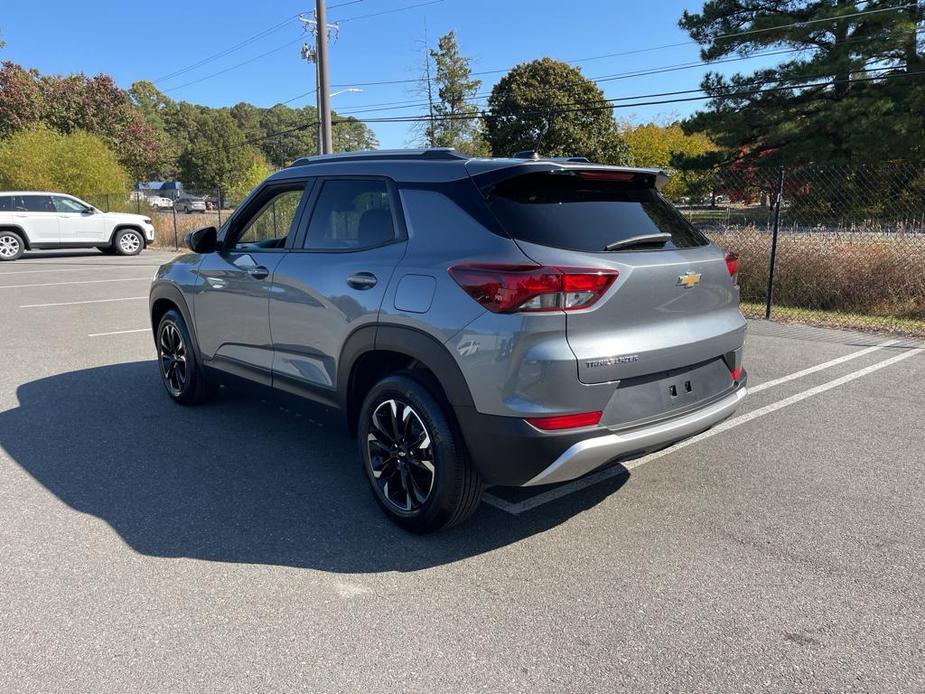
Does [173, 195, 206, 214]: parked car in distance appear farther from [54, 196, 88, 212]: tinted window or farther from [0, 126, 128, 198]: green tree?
[54, 196, 88, 212]: tinted window

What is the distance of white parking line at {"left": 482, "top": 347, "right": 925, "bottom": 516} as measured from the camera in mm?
3756

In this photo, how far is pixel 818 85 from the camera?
2611 cm

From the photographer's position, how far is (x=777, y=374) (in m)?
6.45

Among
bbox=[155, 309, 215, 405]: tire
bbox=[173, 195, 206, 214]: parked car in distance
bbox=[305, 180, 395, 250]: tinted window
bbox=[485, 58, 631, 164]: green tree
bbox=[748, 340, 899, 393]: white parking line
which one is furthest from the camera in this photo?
bbox=[173, 195, 206, 214]: parked car in distance

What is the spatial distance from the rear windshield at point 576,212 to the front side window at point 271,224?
1665mm

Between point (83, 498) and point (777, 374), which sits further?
point (777, 374)

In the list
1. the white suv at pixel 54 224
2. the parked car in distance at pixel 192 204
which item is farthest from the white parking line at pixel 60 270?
the parked car in distance at pixel 192 204

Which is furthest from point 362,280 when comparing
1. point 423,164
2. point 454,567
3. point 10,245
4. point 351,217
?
point 10,245

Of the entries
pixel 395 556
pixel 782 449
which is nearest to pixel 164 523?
pixel 395 556

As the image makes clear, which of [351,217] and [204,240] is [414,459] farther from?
[204,240]

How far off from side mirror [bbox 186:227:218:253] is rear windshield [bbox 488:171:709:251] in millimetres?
2460

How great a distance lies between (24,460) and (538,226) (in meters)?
3.58

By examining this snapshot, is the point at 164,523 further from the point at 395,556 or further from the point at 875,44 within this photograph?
the point at 875,44

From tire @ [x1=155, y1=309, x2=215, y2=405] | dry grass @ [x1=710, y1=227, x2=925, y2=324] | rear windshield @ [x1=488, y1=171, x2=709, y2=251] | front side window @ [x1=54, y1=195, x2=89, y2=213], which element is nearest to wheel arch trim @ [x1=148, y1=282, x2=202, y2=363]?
tire @ [x1=155, y1=309, x2=215, y2=405]
